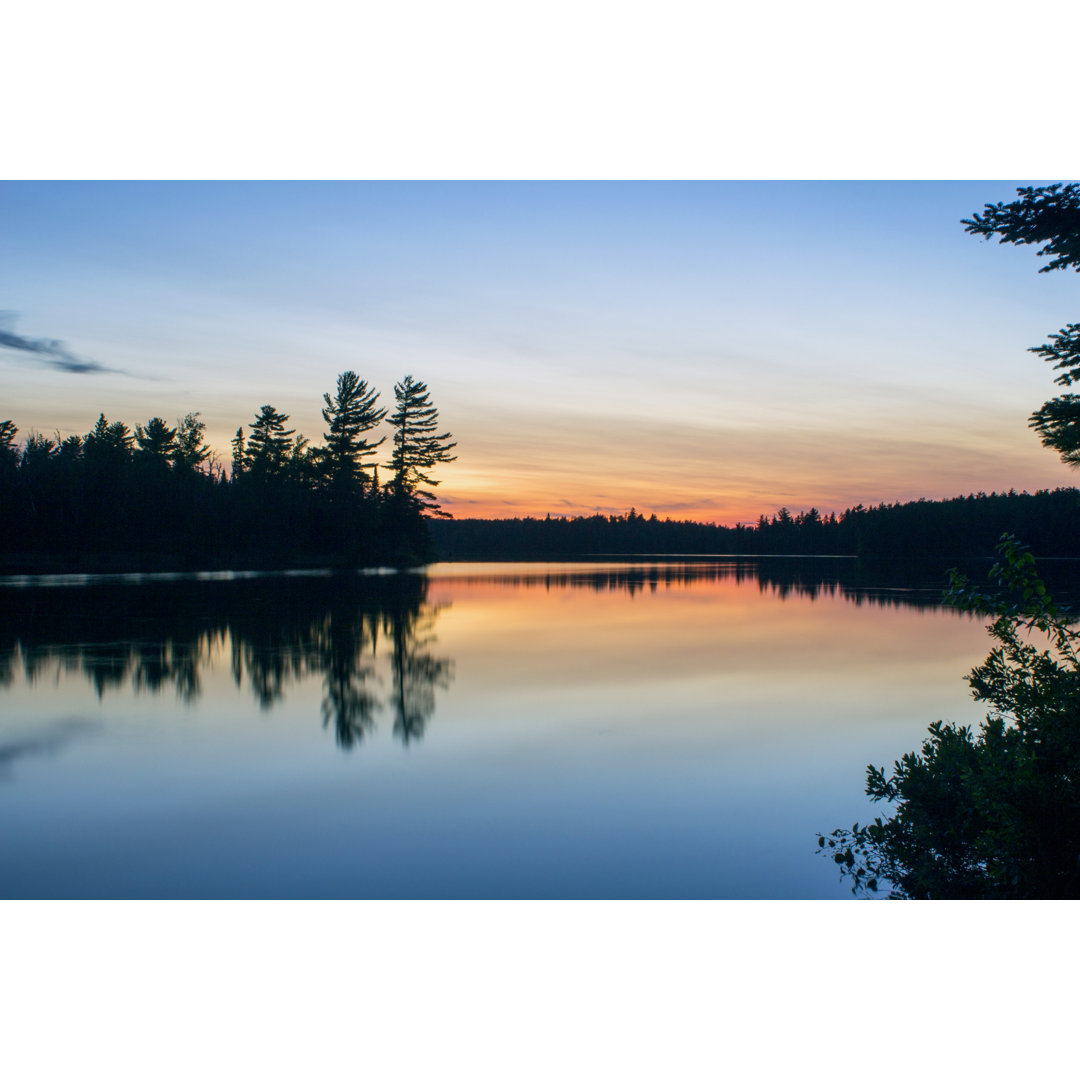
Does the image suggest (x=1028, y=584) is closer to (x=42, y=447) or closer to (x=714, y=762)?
(x=714, y=762)

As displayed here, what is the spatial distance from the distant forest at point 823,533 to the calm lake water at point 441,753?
168 feet

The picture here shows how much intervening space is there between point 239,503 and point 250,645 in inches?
1643

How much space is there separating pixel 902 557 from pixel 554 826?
99752 mm

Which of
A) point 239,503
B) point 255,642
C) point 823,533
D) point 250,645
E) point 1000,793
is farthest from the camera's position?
point 823,533

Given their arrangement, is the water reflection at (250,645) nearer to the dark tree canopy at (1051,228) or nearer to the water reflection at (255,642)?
the water reflection at (255,642)

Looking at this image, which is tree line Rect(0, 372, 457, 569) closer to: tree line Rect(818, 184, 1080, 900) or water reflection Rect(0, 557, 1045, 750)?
water reflection Rect(0, 557, 1045, 750)

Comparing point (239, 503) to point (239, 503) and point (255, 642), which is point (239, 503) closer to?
point (239, 503)

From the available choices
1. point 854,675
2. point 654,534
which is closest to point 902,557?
point 654,534

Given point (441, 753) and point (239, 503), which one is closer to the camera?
point (441, 753)

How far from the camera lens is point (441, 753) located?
28.1ft

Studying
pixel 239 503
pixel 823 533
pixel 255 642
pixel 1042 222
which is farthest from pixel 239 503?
pixel 823 533

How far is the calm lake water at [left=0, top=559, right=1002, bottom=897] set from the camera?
559 centimetres

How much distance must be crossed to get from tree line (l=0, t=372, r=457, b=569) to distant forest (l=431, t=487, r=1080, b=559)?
9.04 metres

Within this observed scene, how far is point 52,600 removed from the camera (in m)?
25.1
